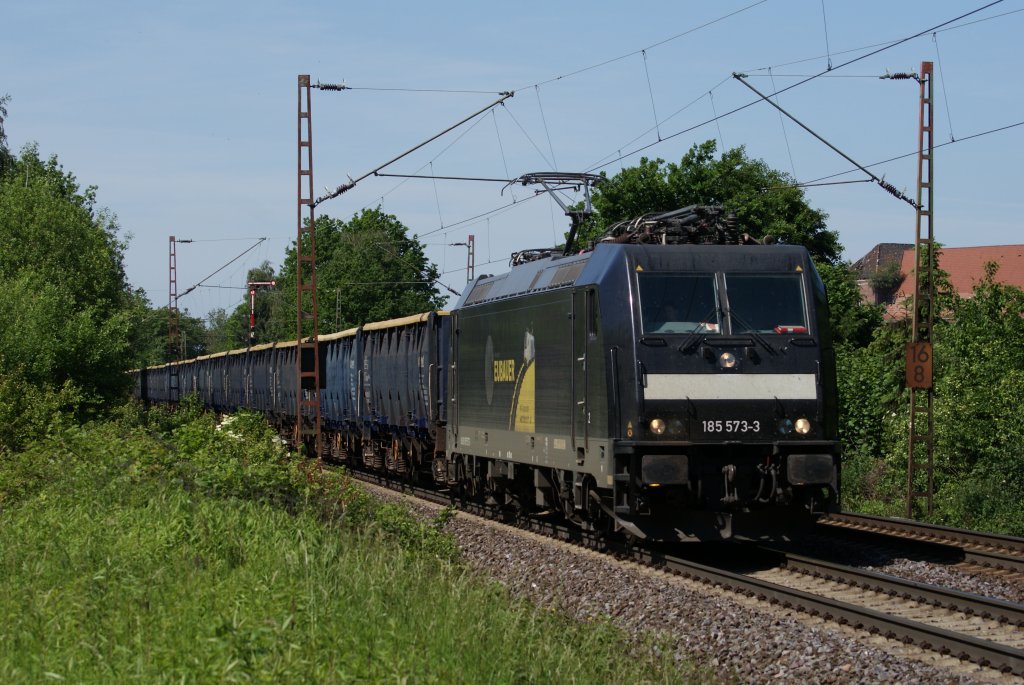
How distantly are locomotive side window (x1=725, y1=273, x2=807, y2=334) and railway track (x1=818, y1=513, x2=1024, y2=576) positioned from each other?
2980 mm

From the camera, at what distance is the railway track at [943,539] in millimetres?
12929

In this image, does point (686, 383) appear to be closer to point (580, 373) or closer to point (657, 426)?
point (657, 426)

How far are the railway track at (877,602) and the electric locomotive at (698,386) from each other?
51 centimetres

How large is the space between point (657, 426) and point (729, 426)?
765mm

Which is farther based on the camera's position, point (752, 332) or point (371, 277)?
point (371, 277)

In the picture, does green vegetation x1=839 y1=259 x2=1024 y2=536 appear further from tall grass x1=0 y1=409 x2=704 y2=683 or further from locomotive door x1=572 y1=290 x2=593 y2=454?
tall grass x1=0 y1=409 x2=704 y2=683

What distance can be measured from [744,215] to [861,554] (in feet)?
122

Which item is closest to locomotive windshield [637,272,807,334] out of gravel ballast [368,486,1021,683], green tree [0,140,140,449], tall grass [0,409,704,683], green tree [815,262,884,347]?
gravel ballast [368,486,1021,683]

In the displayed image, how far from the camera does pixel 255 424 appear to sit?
1809 centimetres

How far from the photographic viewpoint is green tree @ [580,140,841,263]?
4728cm

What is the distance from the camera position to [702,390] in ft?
41.9

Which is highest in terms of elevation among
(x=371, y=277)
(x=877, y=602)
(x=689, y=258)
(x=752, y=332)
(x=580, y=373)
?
(x=371, y=277)

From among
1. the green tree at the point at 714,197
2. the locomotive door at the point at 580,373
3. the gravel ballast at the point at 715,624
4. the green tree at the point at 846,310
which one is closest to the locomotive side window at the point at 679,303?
the locomotive door at the point at 580,373

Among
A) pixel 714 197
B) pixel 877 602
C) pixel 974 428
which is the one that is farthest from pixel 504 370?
pixel 714 197
